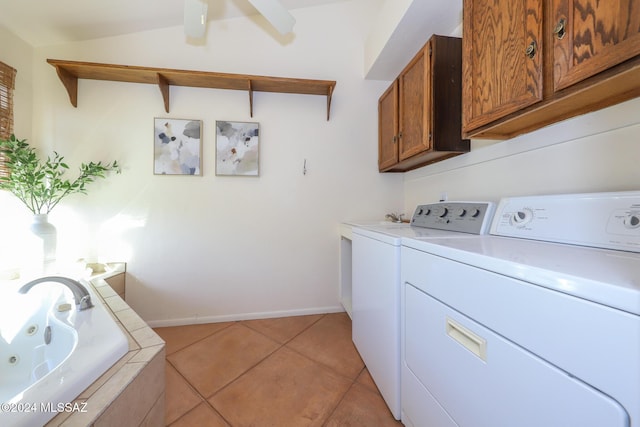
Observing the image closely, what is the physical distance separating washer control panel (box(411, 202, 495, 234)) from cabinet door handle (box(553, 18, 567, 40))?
26.7 inches

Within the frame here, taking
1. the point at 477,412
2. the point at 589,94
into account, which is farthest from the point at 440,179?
the point at 477,412

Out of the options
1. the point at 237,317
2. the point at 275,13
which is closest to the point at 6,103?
the point at 275,13

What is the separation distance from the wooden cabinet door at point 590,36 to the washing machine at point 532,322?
0.40m

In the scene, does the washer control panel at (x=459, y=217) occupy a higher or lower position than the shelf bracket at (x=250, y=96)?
lower

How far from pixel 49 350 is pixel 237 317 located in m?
1.19

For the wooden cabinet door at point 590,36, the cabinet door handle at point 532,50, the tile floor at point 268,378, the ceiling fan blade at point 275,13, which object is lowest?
the tile floor at point 268,378

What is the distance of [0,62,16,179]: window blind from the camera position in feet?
5.40

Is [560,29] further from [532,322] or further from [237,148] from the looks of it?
[237,148]

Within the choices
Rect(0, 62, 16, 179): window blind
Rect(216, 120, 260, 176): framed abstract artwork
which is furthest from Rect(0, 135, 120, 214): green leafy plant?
Rect(216, 120, 260, 176): framed abstract artwork

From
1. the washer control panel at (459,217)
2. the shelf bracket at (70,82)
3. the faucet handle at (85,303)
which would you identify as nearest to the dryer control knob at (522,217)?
the washer control panel at (459,217)

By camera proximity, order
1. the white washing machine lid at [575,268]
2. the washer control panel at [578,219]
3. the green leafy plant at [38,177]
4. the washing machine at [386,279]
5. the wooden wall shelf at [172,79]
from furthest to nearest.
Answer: the wooden wall shelf at [172,79] → the green leafy plant at [38,177] → the washing machine at [386,279] → the washer control panel at [578,219] → the white washing machine lid at [575,268]

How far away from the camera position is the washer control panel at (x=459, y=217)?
1143mm

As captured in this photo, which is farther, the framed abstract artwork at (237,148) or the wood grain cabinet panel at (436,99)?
the framed abstract artwork at (237,148)

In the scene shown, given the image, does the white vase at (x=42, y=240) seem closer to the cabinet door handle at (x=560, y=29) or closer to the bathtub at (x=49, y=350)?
the bathtub at (x=49, y=350)
